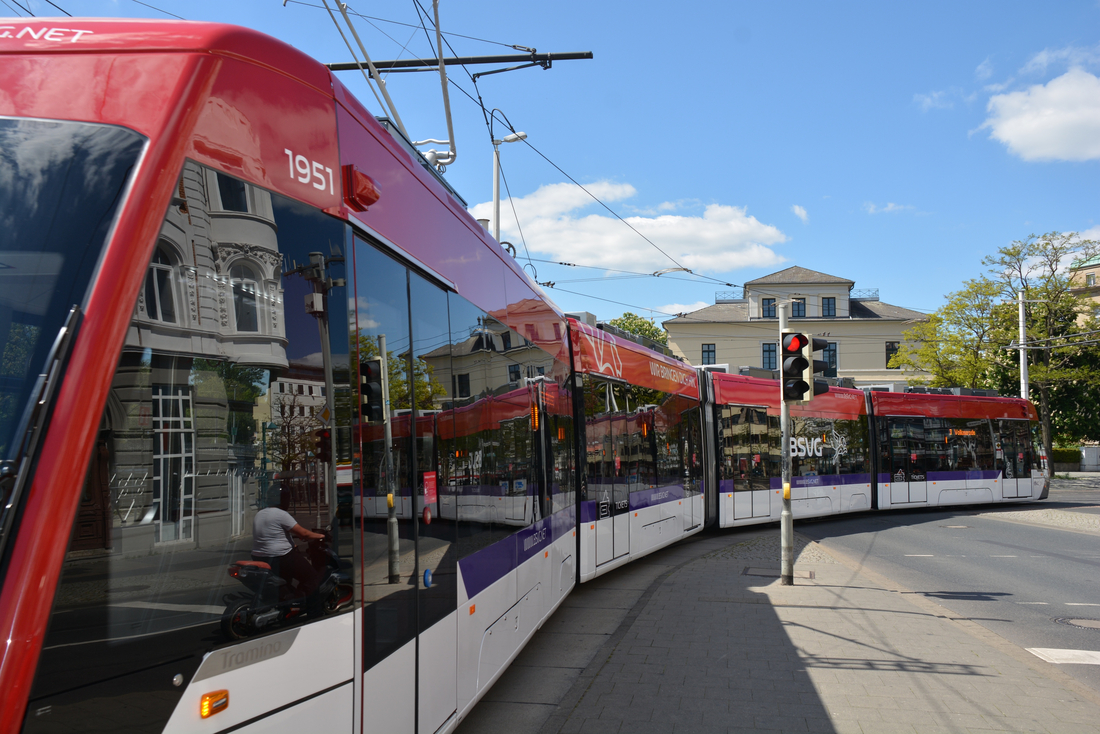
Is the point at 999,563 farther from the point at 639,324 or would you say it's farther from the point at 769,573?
the point at 639,324

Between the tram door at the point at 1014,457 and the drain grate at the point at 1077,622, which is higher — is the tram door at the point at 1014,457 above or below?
above

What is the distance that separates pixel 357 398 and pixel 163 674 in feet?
3.94

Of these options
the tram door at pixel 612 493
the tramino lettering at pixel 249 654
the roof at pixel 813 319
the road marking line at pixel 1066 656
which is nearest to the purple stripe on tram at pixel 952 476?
the tram door at pixel 612 493

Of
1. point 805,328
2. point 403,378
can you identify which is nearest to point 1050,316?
point 805,328

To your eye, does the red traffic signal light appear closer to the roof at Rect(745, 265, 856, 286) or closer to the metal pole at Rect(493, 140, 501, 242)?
the metal pole at Rect(493, 140, 501, 242)

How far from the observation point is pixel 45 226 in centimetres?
211

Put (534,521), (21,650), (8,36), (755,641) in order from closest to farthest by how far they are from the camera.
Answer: (21,650) → (8,36) → (534,521) → (755,641)

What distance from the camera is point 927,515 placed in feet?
71.2

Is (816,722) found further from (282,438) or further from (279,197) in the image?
(279,197)

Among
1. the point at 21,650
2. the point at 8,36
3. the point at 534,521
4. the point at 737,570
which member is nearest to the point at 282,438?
the point at 21,650

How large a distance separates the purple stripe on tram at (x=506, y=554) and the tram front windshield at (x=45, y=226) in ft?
9.04

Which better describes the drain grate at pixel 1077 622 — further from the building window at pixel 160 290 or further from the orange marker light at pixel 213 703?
the building window at pixel 160 290

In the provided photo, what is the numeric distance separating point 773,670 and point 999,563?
843cm

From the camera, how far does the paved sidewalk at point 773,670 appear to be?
5492mm
